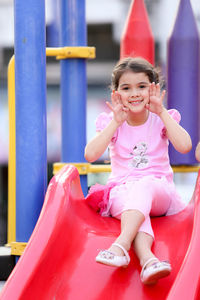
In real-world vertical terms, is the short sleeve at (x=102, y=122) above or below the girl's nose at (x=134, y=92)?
below

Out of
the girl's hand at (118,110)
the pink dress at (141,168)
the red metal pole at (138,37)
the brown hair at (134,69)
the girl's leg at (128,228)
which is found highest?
the red metal pole at (138,37)

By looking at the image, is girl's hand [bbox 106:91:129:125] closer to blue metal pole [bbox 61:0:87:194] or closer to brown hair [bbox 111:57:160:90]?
brown hair [bbox 111:57:160:90]

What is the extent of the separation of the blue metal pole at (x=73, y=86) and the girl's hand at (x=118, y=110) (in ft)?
2.42

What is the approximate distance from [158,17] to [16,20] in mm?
4459

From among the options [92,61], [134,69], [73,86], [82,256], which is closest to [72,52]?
[73,86]

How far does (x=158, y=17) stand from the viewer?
633cm

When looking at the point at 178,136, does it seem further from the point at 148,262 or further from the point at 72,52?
the point at 72,52

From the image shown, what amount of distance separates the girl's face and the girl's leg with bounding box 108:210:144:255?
0.46 meters

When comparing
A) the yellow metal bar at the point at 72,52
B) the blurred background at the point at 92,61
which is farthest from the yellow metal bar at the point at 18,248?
the blurred background at the point at 92,61

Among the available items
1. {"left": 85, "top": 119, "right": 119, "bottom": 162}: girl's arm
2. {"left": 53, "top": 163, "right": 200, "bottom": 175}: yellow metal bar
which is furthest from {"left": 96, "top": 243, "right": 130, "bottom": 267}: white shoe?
{"left": 53, "top": 163, "right": 200, "bottom": 175}: yellow metal bar

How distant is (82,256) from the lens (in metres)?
1.84

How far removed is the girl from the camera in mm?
1961

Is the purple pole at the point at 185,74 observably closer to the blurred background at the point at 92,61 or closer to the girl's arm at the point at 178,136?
the girl's arm at the point at 178,136

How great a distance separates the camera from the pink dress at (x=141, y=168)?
1.97 meters
